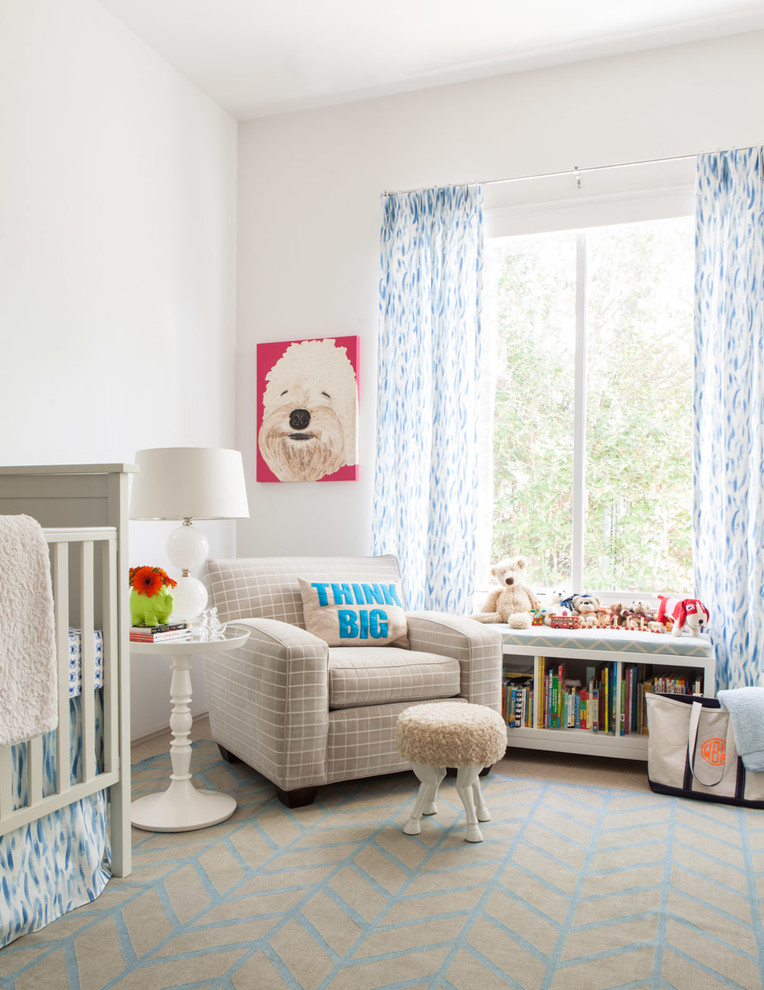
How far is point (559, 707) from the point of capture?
2.98 metres

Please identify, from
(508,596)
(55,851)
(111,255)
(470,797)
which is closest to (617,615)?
(508,596)

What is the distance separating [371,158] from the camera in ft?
11.9

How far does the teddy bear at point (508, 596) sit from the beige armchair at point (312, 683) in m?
0.34

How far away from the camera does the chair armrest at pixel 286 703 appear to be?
2.37 meters

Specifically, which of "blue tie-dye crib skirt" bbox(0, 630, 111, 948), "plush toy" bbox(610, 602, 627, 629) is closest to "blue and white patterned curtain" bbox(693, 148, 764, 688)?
"plush toy" bbox(610, 602, 627, 629)

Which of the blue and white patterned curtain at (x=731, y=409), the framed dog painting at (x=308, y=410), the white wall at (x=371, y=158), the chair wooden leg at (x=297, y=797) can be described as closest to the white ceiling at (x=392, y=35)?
the white wall at (x=371, y=158)

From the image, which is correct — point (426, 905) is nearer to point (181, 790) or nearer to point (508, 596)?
point (181, 790)

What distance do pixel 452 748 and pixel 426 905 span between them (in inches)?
17.2

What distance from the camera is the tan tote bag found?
252cm

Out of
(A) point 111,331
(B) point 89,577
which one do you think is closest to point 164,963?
(B) point 89,577

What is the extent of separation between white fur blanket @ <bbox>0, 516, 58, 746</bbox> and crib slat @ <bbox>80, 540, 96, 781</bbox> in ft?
0.65

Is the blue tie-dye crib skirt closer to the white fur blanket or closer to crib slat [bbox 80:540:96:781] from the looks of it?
crib slat [bbox 80:540:96:781]

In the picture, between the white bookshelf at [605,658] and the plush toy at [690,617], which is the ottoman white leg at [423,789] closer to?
the white bookshelf at [605,658]

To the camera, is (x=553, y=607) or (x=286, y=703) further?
(x=553, y=607)
